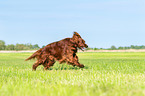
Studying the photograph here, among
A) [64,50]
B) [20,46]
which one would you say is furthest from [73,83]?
[20,46]

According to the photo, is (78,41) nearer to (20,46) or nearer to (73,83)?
(73,83)

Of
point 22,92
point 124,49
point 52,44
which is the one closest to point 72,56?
point 52,44

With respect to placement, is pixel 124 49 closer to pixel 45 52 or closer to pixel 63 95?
pixel 45 52

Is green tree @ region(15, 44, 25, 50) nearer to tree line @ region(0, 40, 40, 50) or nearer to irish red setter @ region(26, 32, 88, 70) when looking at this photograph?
tree line @ region(0, 40, 40, 50)

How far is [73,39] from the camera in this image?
333 inches

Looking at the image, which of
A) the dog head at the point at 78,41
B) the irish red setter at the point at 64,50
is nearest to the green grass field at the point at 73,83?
the irish red setter at the point at 64,50

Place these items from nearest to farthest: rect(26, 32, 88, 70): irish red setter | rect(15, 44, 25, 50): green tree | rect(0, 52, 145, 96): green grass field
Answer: rect(0, 52, 145, 96): green grass field → rect(26, 32, 88, 70): irish red setter → rect(15, 44, 25, 50): green tree

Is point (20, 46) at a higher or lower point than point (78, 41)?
higher

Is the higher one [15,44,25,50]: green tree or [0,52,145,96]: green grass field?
[15,44,25,50]: green tree

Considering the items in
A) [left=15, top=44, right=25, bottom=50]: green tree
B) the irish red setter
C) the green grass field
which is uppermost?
[left=15, top=44, right=25, bottom=50]: green tree

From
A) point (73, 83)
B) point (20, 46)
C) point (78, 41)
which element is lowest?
point (73, 83)

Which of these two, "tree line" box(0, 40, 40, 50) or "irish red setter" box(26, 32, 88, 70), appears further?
"tree line" box(0, 40, 40, 50)

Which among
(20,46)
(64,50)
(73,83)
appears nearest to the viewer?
(73,83)

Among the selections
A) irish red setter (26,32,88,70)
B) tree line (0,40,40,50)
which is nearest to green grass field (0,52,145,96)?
irish red setter (26,32,88,70)
